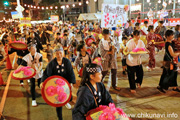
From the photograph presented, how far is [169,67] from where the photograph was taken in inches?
196

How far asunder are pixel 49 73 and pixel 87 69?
5.01ft

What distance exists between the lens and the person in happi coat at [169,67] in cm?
477

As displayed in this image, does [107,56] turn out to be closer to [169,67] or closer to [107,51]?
[107,51]

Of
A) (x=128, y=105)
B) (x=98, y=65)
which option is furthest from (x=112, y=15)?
(x=98, y=65)

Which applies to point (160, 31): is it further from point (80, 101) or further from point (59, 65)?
point (80, 101)

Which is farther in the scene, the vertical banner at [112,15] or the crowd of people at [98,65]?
the vertical banner at [112,15]

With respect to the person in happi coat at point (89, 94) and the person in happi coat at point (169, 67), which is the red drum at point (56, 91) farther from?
the person in happi coat at point (169, 67)

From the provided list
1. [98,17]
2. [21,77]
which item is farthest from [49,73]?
[98,17]

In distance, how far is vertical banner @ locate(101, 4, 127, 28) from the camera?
244 inches

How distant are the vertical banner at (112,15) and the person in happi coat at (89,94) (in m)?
4.03

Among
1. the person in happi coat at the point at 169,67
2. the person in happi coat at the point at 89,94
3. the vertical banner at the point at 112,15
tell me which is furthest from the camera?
the vertical banner at the point at 112,15

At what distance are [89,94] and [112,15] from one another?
4.64 m

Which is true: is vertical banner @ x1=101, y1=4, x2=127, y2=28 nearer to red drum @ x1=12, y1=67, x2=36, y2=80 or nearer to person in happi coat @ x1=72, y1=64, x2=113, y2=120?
red drum @ x1=12, y1=67, x2=36, y2=80

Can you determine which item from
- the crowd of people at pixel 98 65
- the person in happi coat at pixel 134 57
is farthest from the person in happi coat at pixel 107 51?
the person in happi coat at pixel 134 57
